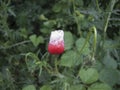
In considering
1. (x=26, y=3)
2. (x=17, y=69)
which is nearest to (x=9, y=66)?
(x=17, y=69)

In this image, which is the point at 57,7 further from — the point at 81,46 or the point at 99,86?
the point at 99,86

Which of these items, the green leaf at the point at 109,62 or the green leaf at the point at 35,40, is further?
the green leaf at the point at 35,40

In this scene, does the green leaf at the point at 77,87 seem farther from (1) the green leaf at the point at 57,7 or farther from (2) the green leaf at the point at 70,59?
(1) the green leaf at the point at 57,7

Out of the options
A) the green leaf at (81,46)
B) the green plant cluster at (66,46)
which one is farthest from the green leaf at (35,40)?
the green leaf at (81,46)

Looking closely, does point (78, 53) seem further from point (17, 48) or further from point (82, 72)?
point (17, 48)

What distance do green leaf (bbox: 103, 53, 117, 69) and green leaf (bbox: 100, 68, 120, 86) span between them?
41 millimetres

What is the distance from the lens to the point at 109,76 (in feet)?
5.17

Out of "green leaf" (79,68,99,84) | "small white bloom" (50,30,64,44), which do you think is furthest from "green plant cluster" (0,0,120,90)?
"small white bloom" (50,30,64,44)

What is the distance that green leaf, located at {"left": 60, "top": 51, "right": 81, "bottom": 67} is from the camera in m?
1.55

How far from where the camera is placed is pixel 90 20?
1842mm

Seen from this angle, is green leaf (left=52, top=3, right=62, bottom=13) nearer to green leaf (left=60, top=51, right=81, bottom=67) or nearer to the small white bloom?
green leaf (left=60, top=51, right=81, bottom=67)

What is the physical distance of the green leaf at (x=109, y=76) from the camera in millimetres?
1567

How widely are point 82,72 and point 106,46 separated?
285 millimetres

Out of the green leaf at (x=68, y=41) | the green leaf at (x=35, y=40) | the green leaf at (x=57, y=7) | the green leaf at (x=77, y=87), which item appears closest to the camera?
the green leaf at (x=77, y=87)
